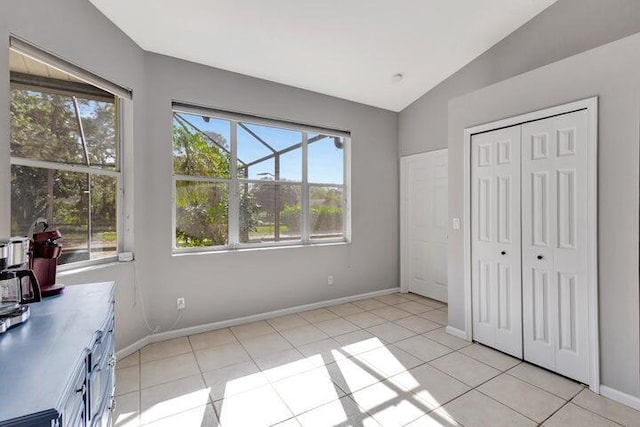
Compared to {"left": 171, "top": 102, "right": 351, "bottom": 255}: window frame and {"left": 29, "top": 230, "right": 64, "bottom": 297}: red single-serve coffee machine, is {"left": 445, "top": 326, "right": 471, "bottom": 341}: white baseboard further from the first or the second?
{"left": 29, "top": 230, "right": 64, "bottom": 297}: red single-serve coffee machine

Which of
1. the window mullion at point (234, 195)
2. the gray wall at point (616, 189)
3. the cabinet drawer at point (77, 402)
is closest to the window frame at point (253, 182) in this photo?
the window mullion at point (234, 195)

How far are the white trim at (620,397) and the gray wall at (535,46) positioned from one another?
293 centimetres

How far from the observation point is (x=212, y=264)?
3320 mm

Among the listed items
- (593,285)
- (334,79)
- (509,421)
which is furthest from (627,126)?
(334,79)

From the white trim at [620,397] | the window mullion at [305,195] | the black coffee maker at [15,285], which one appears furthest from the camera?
the window mullion at [305,195]

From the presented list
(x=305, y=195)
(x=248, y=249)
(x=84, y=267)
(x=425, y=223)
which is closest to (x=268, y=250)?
(x=248, y=249)

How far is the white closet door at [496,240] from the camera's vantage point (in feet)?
8.79

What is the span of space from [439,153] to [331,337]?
286 cm

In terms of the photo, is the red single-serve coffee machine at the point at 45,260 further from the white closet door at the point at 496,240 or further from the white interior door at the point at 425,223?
the white interior door at the point at 425,223

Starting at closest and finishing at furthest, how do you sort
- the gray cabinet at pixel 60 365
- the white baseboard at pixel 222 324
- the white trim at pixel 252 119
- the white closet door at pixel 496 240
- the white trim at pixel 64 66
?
1. the gray cabinet at pixel 60 365
2. the white trim at pixel 64 66
3. the white closet door at pixel 496 240
4. the white baseboard at pixel 222 324
5. the white trim at pixel 252 119

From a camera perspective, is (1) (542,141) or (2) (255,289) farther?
(2) (255,289)

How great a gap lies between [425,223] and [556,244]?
82.7 inches

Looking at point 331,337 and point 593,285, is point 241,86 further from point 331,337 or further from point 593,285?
point 593,285

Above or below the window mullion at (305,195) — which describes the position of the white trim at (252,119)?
above
